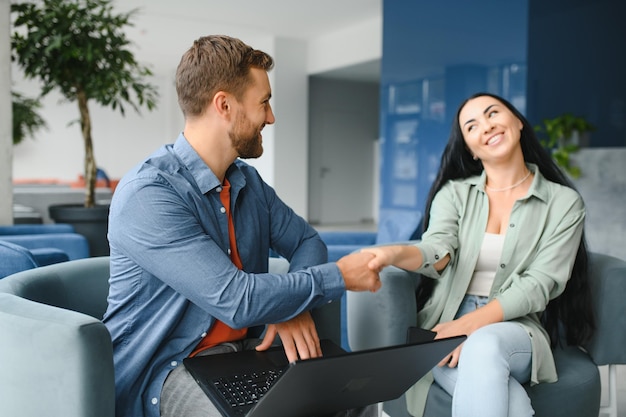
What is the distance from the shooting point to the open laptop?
1.08m

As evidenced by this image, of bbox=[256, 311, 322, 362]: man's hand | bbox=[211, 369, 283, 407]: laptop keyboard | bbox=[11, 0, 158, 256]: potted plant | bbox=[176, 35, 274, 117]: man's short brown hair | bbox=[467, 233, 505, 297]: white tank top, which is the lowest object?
bbox=[211, 369, 283, 407]: laptop keyboard

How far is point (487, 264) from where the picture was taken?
1984 mm

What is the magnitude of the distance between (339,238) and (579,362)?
6.32 ft

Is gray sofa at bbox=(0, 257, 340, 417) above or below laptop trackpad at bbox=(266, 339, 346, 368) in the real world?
above

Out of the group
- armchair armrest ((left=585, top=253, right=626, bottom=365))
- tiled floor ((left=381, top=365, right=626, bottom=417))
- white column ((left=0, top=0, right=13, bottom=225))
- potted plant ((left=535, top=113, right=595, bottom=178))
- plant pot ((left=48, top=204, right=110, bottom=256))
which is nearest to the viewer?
armchair armrest ((left=585, top=253, right=626, bottom=365))

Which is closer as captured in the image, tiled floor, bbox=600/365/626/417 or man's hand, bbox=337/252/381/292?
man's hand, bbox=337/252/381/292

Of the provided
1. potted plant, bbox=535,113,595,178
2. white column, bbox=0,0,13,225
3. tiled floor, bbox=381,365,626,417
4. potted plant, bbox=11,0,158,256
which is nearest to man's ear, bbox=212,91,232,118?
tiled floor, bbox=381,365,626,417

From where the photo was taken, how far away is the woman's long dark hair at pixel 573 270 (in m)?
2.00

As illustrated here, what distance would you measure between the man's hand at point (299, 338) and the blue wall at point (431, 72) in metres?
4.70

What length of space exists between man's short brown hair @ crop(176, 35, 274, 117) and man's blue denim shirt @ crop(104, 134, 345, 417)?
0.12 metres

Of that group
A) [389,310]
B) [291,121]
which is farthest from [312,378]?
[291,121]

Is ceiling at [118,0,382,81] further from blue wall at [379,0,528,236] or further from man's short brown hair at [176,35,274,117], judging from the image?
man's short brown hair at [176,35,274,117]

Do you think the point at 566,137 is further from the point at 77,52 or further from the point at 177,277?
the point at 177,277

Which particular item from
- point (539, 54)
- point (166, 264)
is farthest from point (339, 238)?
point (539, 54)
